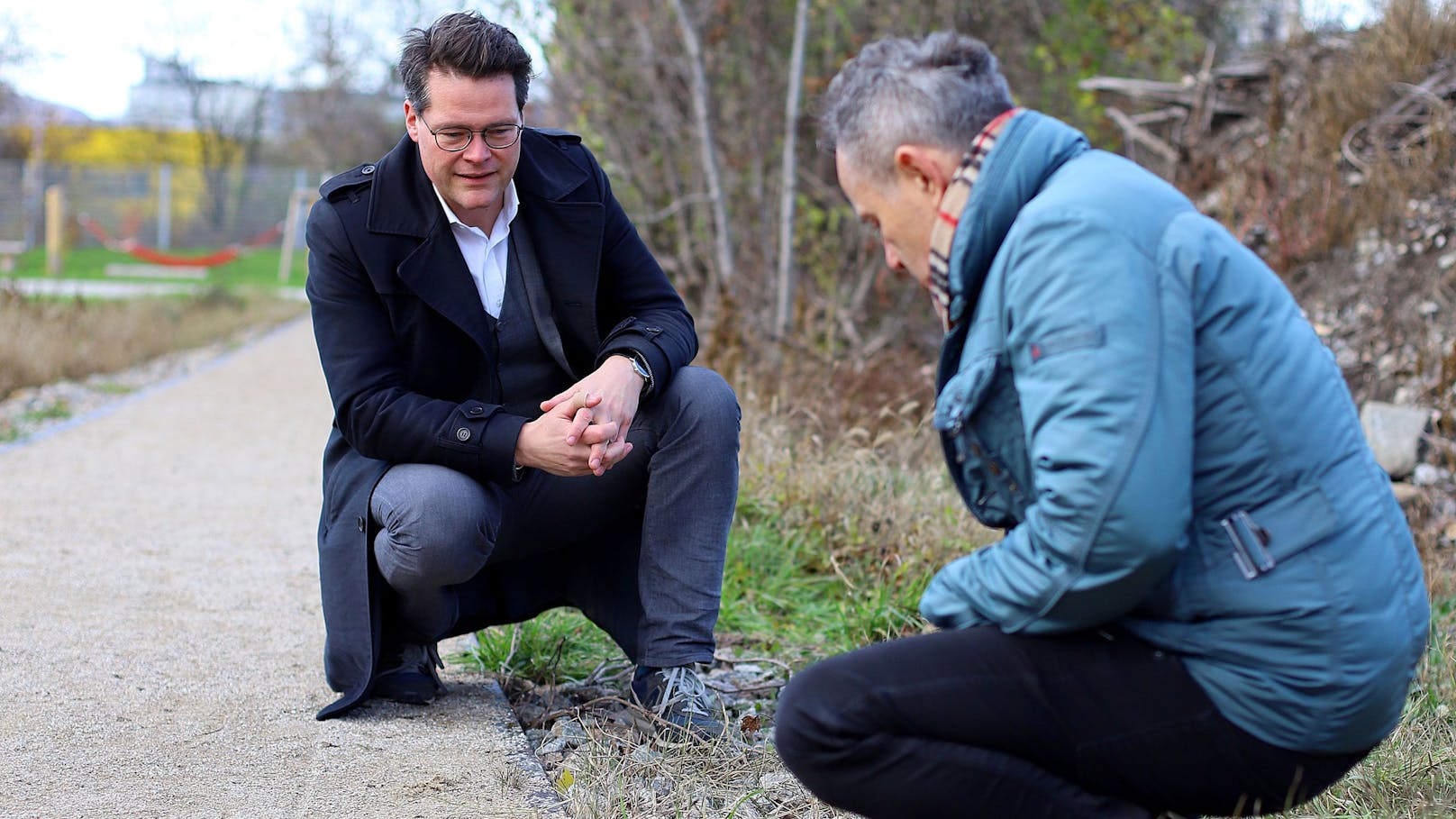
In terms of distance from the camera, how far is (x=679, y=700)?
10.3 feet

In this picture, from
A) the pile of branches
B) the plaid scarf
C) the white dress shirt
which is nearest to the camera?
the plaid scarf

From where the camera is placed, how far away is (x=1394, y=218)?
638cm

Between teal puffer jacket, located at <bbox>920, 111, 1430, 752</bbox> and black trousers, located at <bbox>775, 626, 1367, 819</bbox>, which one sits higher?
teal puffer jacket, located at <bbox>920, 111, 1430, 752</bbox>

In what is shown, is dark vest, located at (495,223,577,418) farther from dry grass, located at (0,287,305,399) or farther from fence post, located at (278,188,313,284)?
fence post, located at (278,188,313,284)

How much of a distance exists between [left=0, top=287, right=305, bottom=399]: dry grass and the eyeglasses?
7136mm

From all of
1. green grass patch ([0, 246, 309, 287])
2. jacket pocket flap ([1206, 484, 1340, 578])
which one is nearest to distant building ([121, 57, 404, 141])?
green grass patch ([0, 246, 309, 287])

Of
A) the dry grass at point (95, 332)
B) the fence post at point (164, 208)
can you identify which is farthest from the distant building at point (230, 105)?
the dry grass at point (95, 332)

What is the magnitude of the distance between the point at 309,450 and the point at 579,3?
9.57 feet

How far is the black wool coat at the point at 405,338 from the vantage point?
3045 millimetres

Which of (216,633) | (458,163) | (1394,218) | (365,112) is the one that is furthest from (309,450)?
(365,112)

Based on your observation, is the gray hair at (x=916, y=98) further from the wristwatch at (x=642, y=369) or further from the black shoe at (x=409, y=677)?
the black shoe at (x=409, y=677)

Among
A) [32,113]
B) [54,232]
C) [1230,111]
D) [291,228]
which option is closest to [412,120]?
[1230,111]

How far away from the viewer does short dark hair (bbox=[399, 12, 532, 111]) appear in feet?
9.88

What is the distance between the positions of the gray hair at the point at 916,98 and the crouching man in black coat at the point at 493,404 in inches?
44.8
